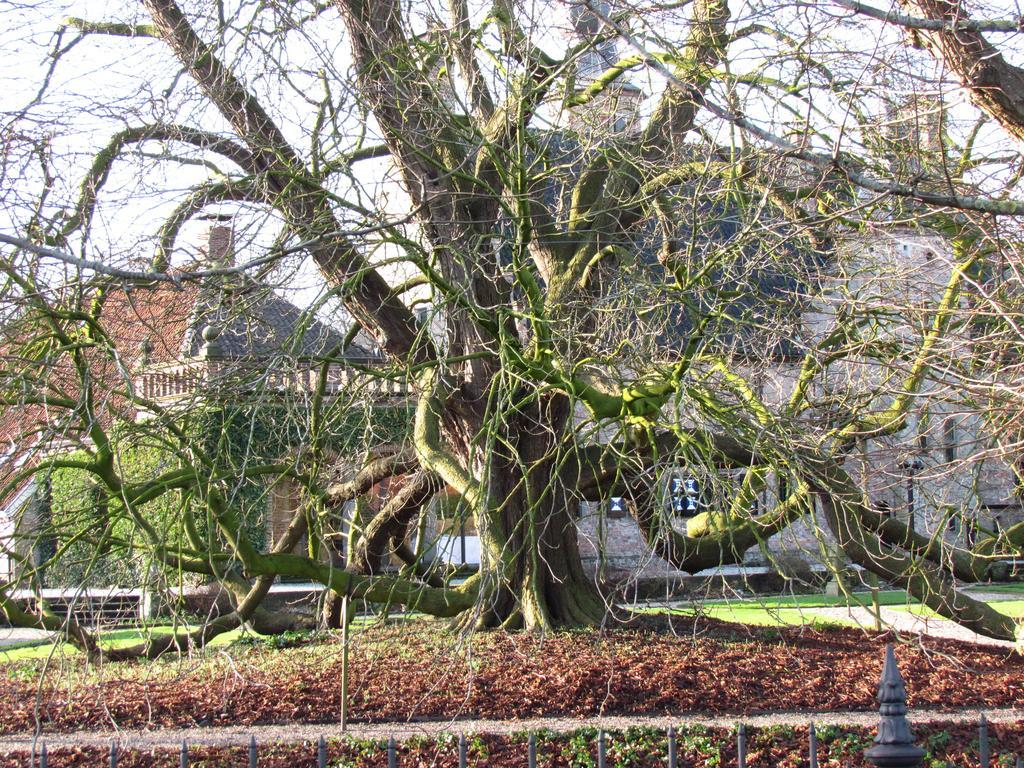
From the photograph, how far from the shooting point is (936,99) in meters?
5.92

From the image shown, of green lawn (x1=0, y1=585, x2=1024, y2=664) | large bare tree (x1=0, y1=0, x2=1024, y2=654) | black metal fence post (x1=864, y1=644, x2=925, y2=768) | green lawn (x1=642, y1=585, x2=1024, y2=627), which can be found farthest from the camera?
green lawn (x1=642, y1=585, x2=1024, y2=627)

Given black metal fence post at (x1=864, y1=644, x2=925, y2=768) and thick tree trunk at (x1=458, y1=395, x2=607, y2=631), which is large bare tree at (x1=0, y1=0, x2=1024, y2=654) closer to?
thick tree trunk at (x1=458, y1=395, x2=607, y2=631)

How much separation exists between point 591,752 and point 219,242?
5.30 metres

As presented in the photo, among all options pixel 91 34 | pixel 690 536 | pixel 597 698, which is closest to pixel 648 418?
pixel 597 698

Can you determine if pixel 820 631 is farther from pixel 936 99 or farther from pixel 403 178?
pixel 936 99

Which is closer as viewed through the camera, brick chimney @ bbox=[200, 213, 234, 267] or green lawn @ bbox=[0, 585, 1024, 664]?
brick chimney @ bbox=[200, 213, 234, 267]

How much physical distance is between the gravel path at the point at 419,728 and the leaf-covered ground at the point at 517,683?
17 cm

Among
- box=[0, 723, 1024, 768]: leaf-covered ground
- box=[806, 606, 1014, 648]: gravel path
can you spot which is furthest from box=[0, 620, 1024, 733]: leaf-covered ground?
box=[806, 606, 1014, 648]: gravel path

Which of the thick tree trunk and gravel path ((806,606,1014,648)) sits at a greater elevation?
the thick tree trunk

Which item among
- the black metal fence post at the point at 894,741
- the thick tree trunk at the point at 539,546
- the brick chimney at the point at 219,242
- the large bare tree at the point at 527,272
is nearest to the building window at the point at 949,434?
the large bare tree at the point at 527,272

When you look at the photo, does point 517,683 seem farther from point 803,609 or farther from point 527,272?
point 803,609

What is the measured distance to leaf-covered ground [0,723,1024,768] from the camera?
711 cm

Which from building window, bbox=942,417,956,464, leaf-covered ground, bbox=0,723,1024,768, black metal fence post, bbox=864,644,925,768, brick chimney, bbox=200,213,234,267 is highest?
brick chimney, bbox=200,213,234,267

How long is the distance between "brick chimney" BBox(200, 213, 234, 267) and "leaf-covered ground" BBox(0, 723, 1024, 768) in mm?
3457
